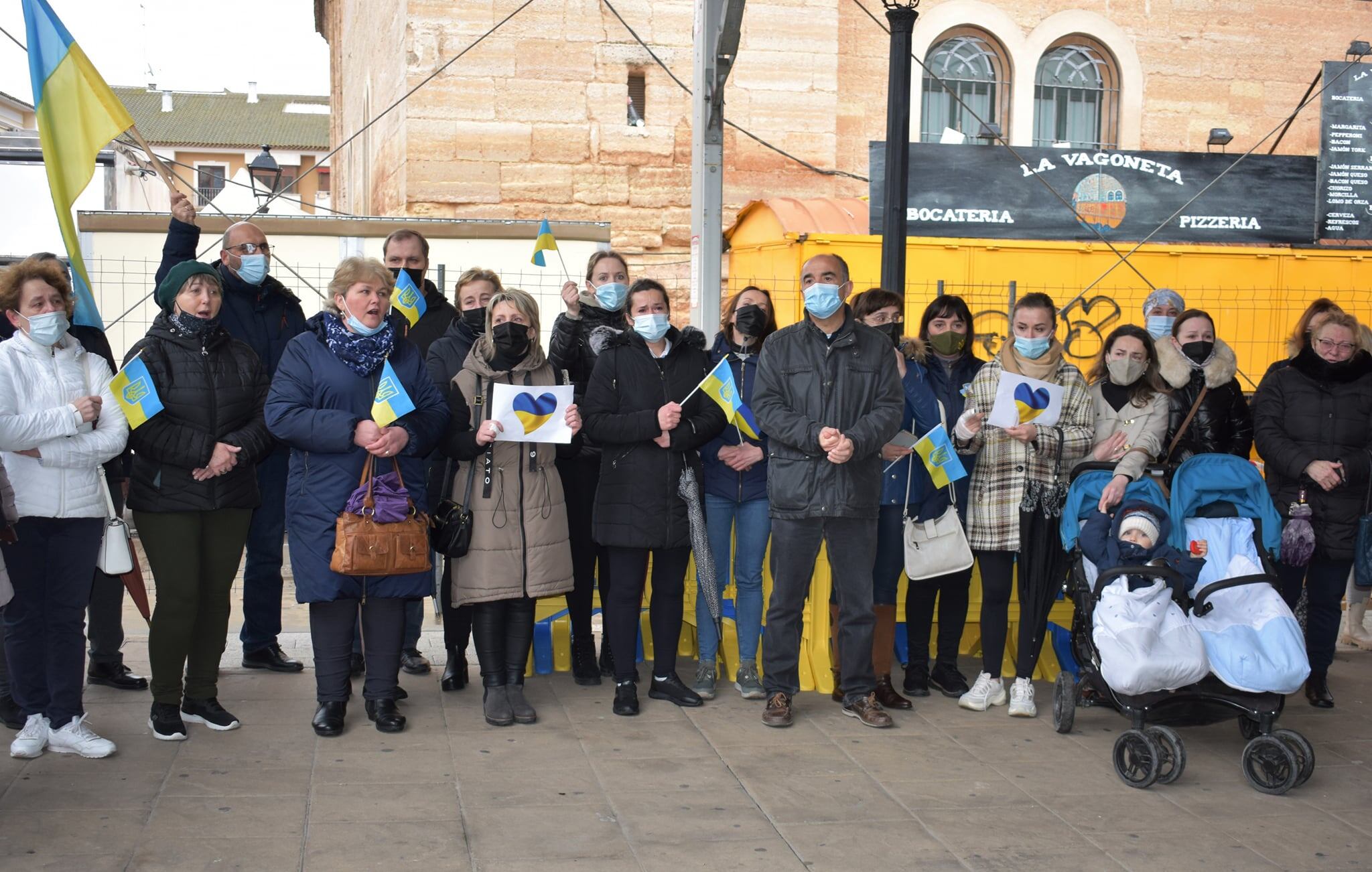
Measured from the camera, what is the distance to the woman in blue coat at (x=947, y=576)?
6.34 meters

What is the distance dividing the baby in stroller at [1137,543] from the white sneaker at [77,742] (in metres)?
4.05

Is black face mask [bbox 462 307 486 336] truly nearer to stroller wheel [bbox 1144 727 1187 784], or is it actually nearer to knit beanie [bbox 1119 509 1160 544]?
knit beanie [bbox 1119 509 1160 544]

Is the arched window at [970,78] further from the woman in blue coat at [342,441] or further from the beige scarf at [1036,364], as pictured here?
Answer: the woman in blue coat at [342,441]

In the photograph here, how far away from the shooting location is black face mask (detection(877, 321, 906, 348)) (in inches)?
249

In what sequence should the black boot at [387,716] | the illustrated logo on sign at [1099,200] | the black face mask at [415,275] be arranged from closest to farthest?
the black boot at [387,716]
the black face mask at [415,275]
the illustrated logo on sign at [1099,200]

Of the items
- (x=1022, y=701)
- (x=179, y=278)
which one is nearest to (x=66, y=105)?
(x=179, y=278)

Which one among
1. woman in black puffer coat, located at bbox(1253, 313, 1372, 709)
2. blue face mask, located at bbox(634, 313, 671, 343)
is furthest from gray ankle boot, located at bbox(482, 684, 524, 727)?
woman in black puffer coat, located at bbox(1253, 313, 1372, 709)

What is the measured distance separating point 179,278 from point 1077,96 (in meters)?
17.3

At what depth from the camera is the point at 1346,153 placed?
12.6 meters

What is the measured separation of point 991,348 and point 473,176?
7.04m

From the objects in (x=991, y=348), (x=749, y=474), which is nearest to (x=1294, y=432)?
(x=749, y=474)

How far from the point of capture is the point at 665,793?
4.96 metres

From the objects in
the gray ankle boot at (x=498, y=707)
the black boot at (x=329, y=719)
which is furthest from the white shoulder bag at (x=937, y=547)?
the black boot at (x=329, y=719)

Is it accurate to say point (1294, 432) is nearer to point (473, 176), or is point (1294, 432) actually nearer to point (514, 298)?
point (514, 298)
